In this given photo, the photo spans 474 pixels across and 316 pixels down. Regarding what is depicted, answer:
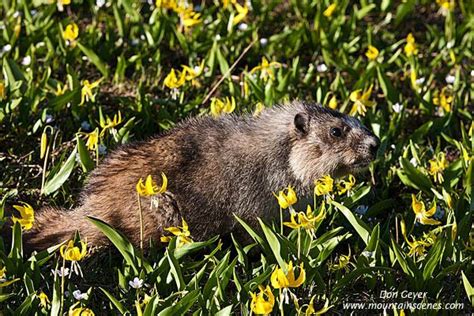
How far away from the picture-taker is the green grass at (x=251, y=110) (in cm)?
509

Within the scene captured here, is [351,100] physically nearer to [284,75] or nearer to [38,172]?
[284,75]

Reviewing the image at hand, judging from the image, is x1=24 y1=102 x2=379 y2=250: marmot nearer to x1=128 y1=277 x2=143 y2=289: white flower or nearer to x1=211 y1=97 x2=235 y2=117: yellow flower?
x1=211 y1=97 x2=235 y2=117: yellow flower

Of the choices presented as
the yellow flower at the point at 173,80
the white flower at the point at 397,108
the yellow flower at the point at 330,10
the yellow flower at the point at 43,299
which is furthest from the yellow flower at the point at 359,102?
the yellow flower at the point at 43,299

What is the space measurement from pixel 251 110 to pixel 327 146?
2.78 ft

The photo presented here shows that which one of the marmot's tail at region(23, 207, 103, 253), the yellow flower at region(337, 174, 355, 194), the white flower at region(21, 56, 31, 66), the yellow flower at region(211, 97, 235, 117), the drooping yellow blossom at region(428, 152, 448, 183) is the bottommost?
the drooping yellow blossom at region(428, 152, 448, 183)

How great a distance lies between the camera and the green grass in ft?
16.7

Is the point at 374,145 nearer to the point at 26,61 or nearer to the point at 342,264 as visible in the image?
the point at 342,264

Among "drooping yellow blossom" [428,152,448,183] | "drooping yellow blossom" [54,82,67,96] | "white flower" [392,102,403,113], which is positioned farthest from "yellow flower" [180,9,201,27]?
"drooping yellow blossom" [428,152,448,183]

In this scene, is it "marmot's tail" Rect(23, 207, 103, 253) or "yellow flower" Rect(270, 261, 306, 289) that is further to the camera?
"marmot's tail" Rect(23, 207, 103, 253)

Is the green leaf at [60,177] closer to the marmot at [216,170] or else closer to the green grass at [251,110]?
the green grass at [251,110]

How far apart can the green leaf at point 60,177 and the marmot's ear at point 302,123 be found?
4.85ft

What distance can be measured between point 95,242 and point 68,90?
1524 mm

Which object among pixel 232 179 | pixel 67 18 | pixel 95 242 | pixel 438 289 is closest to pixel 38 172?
pixel 95 242

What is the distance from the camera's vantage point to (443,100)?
7043 millimetres
